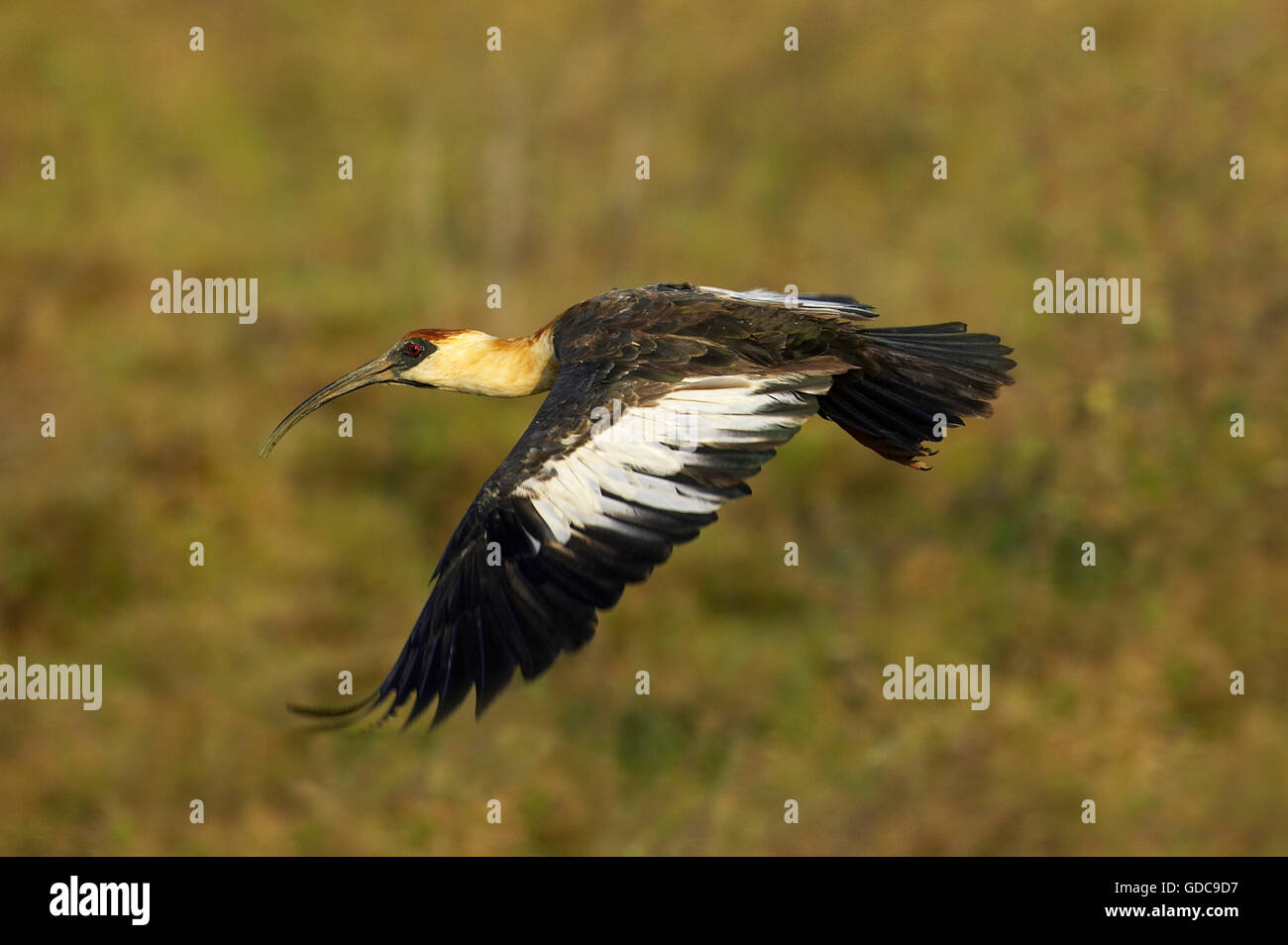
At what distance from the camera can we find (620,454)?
8109 millimetres

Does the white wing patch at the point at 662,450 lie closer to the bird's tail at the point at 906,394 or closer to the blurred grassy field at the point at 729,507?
the bird's tail at the point at 906,394

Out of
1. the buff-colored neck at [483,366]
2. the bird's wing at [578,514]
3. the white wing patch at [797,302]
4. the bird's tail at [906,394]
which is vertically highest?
the white wing patch at [797,302]

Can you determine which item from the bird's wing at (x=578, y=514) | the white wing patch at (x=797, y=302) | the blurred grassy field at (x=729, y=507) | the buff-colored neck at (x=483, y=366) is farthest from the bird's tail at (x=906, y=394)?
the blurred grassy field at (x=729, y=507)

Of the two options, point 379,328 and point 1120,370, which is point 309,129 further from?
point 1120,370

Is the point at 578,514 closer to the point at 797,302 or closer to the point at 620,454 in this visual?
the point at 620,454

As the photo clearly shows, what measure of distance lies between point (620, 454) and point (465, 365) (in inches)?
88.2

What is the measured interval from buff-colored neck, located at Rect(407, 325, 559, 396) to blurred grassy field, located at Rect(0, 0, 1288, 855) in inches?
356

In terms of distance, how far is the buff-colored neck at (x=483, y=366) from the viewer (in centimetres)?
1001

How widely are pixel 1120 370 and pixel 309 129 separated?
1265 centimetres

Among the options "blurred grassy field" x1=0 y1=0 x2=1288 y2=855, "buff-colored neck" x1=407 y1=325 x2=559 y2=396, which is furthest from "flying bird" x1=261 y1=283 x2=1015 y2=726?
"blurred grassy field" x1=0 y1=0 x2=1288 y2=855

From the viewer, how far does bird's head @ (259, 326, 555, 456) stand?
32.9 ft

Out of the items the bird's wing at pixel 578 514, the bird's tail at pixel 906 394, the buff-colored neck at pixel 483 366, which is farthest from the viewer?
the buff-colored neck at pixel 483 366

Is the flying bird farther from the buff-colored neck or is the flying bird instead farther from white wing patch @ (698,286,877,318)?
the buff-colored neck

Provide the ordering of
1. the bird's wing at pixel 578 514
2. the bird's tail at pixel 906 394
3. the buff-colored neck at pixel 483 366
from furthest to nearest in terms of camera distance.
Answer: the buff-colored neck at pixel 483 366
the bird's tail at pixel 906 394
the bird's wing at pixel 578 514
